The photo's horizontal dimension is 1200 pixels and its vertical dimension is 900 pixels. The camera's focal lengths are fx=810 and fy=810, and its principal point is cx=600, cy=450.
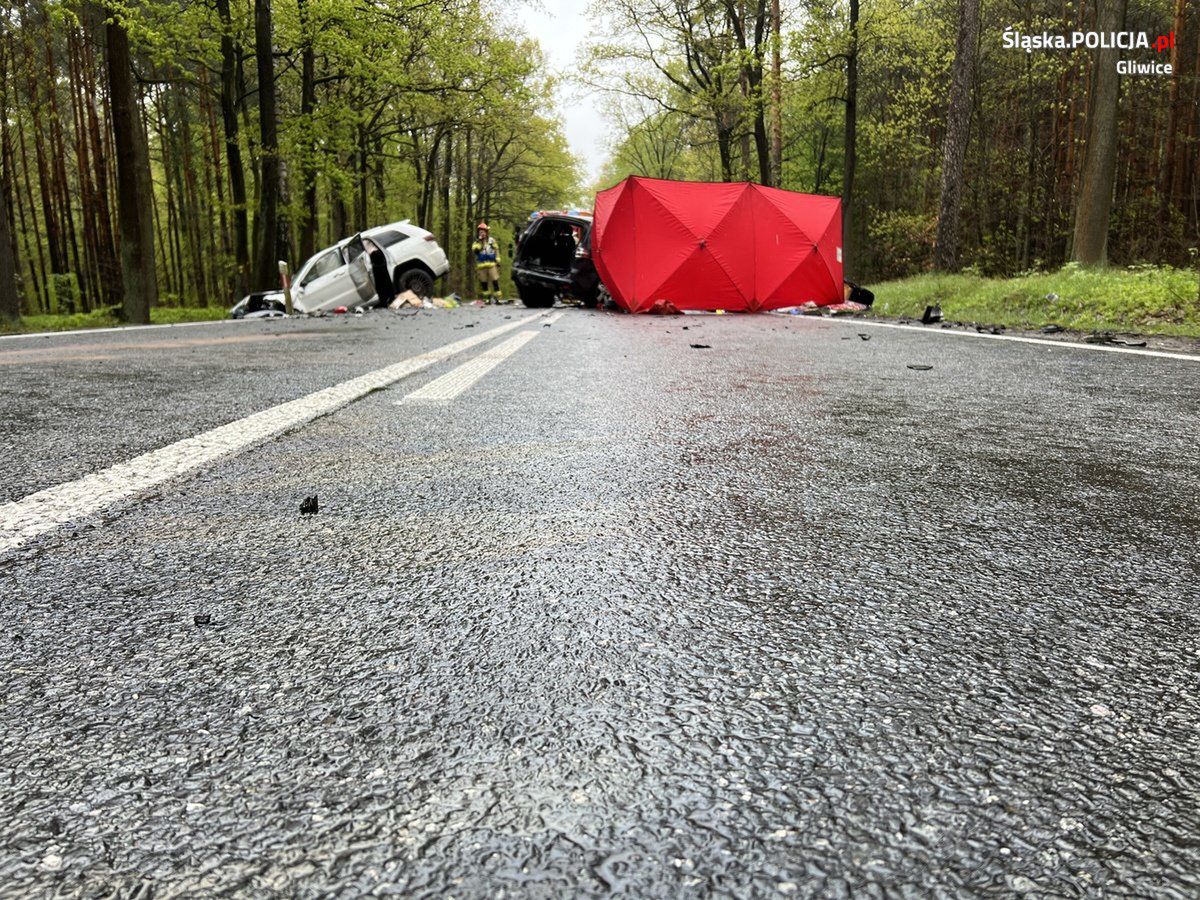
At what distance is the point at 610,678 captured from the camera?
1119 millimetres

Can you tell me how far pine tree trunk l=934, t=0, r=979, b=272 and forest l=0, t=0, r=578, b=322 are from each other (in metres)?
12.2

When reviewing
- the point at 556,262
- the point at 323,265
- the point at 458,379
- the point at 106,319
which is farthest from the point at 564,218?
the point at 458,379

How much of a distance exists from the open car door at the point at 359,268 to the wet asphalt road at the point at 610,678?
17757 mm

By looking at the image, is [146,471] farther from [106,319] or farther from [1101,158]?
[106,319]

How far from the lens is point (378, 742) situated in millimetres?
959

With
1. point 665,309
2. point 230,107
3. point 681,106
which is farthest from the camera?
point 681,106

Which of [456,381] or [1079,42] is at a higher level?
[1079,42]

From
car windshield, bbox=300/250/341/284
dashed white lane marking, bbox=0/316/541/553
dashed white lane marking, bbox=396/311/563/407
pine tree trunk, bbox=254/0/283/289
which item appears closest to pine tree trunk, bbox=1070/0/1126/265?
dashed white lane marking, bbox=396/311/563/407

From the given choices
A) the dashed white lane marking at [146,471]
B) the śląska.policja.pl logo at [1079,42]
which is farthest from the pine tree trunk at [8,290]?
the śląska.policja.pl logo at [1079,42]

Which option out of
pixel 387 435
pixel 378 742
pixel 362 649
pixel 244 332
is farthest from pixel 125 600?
pixel 244 332

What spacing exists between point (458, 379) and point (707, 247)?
1249 cm

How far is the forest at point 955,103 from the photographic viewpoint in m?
21.5

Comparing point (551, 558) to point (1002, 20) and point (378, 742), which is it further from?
point (1002, 20)

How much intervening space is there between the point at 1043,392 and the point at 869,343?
3.44m
